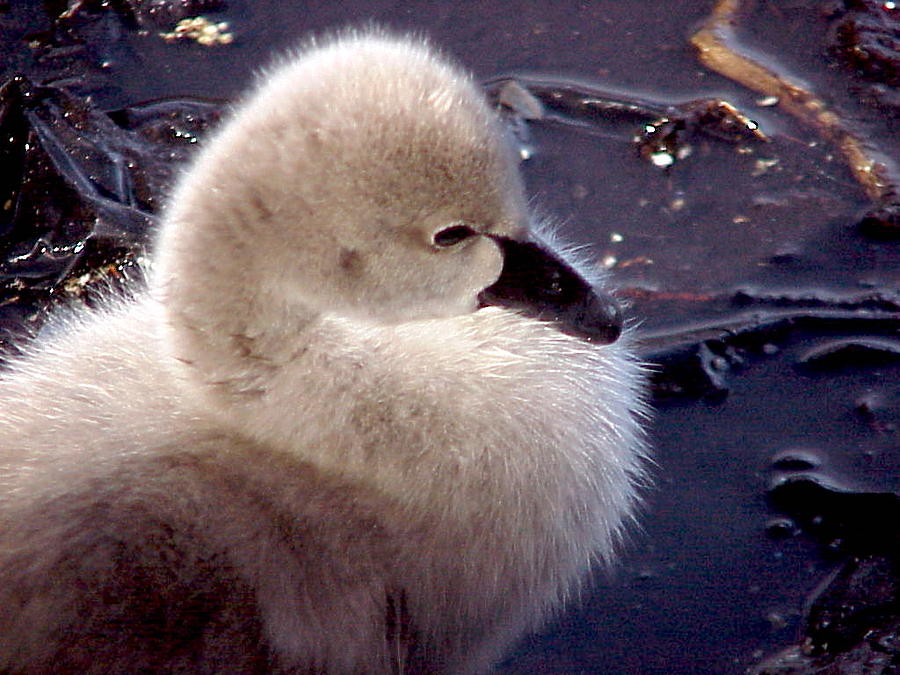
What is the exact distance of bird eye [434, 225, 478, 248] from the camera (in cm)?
220

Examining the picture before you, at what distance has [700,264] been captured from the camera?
3244 millimetres

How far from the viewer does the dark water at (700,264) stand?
8.73 feet

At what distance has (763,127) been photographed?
3.51m

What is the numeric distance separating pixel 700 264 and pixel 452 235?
3.88 ft

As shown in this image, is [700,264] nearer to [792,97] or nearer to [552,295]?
[792,97]

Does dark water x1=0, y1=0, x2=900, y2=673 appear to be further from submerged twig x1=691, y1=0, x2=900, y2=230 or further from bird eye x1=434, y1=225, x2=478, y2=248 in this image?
bird eye x1=434, y1=225, x2=478, y2=248

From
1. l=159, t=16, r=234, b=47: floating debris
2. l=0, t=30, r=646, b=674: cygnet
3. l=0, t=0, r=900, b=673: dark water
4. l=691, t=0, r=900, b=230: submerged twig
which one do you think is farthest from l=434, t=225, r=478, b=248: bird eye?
l=159, t=16, r=234, b=47: floating debris

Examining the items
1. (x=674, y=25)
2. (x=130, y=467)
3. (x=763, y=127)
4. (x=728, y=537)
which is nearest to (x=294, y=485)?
(x=130, y=467)

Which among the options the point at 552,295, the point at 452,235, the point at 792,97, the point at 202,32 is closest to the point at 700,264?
the point at 792,97

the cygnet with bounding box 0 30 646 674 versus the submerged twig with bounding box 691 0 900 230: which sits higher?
the cygnet with bounding box 0 30 646 674

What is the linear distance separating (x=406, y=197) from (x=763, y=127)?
1.66 m

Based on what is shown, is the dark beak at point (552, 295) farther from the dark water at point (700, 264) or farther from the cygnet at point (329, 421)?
the dark water at point (700, 264)

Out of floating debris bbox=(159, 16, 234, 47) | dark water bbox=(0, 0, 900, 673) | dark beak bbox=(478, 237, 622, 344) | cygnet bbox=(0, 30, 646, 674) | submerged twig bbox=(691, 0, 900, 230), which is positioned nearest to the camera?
cygnet bbox=(0, 30, 646, 674)

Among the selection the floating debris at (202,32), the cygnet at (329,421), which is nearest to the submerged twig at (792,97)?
the cygnet at (329,421)
